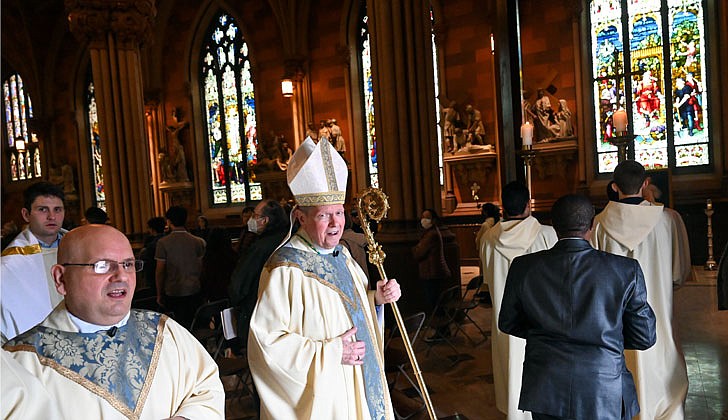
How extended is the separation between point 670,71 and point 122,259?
39.9ft

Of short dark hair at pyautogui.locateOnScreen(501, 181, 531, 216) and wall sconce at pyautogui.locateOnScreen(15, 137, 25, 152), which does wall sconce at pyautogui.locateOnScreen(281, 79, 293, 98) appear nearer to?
wall sconce at pyautogui.locateOnScreen(15, 137, 25, 152)

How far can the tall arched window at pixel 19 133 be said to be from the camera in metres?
21.7

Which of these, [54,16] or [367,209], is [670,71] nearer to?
[367,209]

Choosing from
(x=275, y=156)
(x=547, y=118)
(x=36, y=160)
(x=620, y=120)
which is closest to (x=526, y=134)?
(x=620, y=120)

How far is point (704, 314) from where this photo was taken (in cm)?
687

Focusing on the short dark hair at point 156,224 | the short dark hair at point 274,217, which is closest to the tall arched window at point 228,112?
the short dark hair at point 156,224

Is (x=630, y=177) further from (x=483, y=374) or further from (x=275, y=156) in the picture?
(x=275, y=156)

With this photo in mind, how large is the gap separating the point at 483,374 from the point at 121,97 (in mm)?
8342

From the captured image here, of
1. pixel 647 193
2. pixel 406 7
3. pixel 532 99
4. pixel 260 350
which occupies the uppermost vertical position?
pixel 406 7

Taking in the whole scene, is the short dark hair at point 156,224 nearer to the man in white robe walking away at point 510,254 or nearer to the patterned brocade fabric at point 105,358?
the man in white robe walking away at point 510,254

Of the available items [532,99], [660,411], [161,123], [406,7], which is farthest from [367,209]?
[161,123]

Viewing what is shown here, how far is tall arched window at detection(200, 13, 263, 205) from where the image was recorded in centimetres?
1736

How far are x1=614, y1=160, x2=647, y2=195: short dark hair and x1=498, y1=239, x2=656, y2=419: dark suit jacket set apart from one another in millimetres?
1384

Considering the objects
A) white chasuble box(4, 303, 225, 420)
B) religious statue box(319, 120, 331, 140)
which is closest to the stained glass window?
religious statue box(319, 120, 331, 140)
